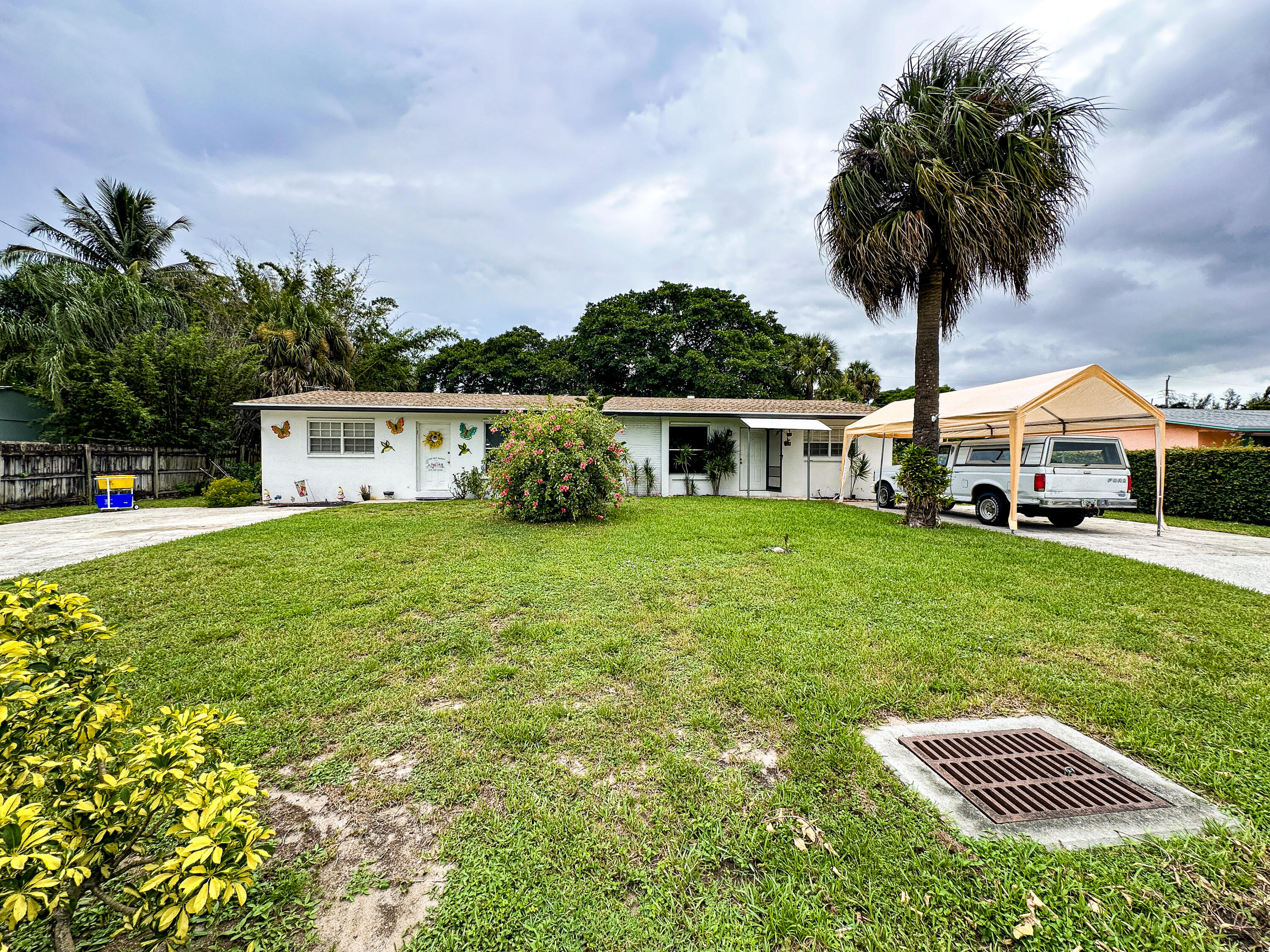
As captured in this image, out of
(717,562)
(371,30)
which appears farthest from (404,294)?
(717,562)

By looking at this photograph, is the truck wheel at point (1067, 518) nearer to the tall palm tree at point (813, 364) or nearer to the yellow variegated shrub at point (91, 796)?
the yellow variegated shrub at point (91, 796)

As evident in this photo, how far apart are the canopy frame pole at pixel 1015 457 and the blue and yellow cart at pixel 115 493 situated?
1860 cm

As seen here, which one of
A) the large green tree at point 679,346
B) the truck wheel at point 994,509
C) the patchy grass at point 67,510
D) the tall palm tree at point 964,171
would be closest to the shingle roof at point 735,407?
the truck wheel at point 994,509

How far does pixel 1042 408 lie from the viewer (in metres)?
10.2

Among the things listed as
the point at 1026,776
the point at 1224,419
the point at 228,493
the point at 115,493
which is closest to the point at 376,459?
the point at 228,493

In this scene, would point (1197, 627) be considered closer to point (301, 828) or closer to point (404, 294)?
point (301, 828)

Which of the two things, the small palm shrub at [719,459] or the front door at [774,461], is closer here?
the small palm shrub at [719,459]

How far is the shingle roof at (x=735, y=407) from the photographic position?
1396 cm

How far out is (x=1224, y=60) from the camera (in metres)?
7.41

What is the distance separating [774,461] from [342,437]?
12364 mm

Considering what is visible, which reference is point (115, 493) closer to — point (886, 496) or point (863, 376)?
point (886, 496)

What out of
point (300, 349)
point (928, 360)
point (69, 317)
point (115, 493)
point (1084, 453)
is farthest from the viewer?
point (300, 349)

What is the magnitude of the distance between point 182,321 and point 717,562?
19991 mm

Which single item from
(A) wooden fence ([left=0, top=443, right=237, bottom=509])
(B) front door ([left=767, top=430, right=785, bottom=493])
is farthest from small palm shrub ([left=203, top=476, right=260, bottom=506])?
(B) front door ([left=767, top=430, right=785, bottom=493])
